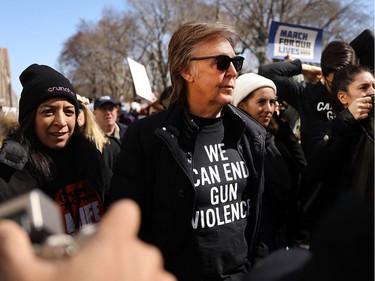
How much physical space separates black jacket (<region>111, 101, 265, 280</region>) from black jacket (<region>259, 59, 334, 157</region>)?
1345mm

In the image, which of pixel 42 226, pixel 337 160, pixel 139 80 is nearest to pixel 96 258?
pixel 42 226

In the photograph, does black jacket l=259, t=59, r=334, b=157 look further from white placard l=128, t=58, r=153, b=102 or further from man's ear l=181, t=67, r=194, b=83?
white placard l=128, t=58, r=153, b=102

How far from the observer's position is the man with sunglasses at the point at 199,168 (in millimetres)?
2025

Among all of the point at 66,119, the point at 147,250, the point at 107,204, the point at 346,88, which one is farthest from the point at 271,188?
the point at 147,250

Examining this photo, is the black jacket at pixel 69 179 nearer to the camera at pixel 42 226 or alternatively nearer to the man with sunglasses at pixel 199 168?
the man with sunglasses at pixel 199 168

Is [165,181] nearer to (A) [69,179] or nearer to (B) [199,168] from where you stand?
(B) [199,168]

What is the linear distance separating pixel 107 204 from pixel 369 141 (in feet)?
4.78

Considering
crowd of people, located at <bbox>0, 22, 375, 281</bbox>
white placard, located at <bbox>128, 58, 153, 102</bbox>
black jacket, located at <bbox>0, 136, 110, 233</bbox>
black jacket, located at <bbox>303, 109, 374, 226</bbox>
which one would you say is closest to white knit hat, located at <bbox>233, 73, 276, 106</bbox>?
crowd of people, located at <bbox>0, 22, 375, 281</bbox>

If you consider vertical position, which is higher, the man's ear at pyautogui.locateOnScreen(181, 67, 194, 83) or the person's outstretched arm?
the man's ear at pyautogui.locateOnScreen(181, 67, 194, 83)

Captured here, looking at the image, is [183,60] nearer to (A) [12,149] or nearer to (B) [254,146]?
(B) [254,146]

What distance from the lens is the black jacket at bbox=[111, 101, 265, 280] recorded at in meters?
2.01

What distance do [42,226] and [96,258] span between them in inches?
3.7

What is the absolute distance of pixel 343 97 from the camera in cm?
292

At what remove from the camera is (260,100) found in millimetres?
3191
